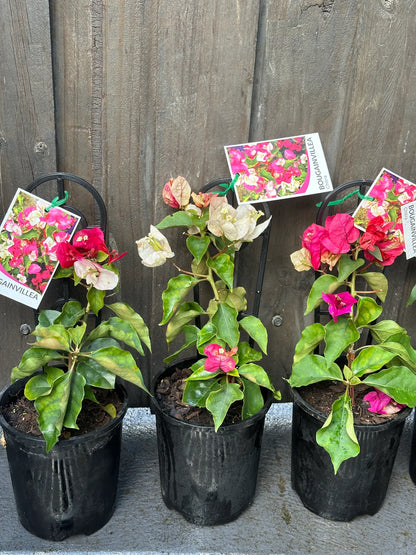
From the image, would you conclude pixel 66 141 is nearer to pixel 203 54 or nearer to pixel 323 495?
pixel 203 54

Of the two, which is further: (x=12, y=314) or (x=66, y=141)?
(x=12, y=314)

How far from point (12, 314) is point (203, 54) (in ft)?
2.77


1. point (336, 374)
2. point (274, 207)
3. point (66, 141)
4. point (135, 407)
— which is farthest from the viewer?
point (135, 407)

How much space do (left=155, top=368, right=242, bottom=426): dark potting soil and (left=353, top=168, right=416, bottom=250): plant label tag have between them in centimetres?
56

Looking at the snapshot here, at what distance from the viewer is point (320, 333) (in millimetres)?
1408

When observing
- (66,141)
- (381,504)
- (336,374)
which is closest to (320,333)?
(336,374)

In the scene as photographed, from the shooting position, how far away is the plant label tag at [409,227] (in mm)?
1427

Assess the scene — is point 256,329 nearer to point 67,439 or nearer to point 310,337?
point 310,337

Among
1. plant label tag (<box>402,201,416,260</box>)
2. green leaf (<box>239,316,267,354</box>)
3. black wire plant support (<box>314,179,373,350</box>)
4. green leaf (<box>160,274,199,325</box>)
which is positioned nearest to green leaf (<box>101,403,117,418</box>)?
green leaf (<box>160,274,199,325</box>)

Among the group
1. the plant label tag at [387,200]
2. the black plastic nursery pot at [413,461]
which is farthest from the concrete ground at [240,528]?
the plant label tag at [387,200]

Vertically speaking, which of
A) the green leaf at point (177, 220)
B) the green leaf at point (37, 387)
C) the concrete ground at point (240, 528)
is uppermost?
the green leaf at point (177, 220)

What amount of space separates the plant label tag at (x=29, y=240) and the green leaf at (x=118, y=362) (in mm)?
248

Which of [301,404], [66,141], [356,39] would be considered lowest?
[301,404]

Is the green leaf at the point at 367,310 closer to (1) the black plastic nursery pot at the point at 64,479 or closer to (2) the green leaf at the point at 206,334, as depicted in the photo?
(2) the green leaf at the point at 206,334
